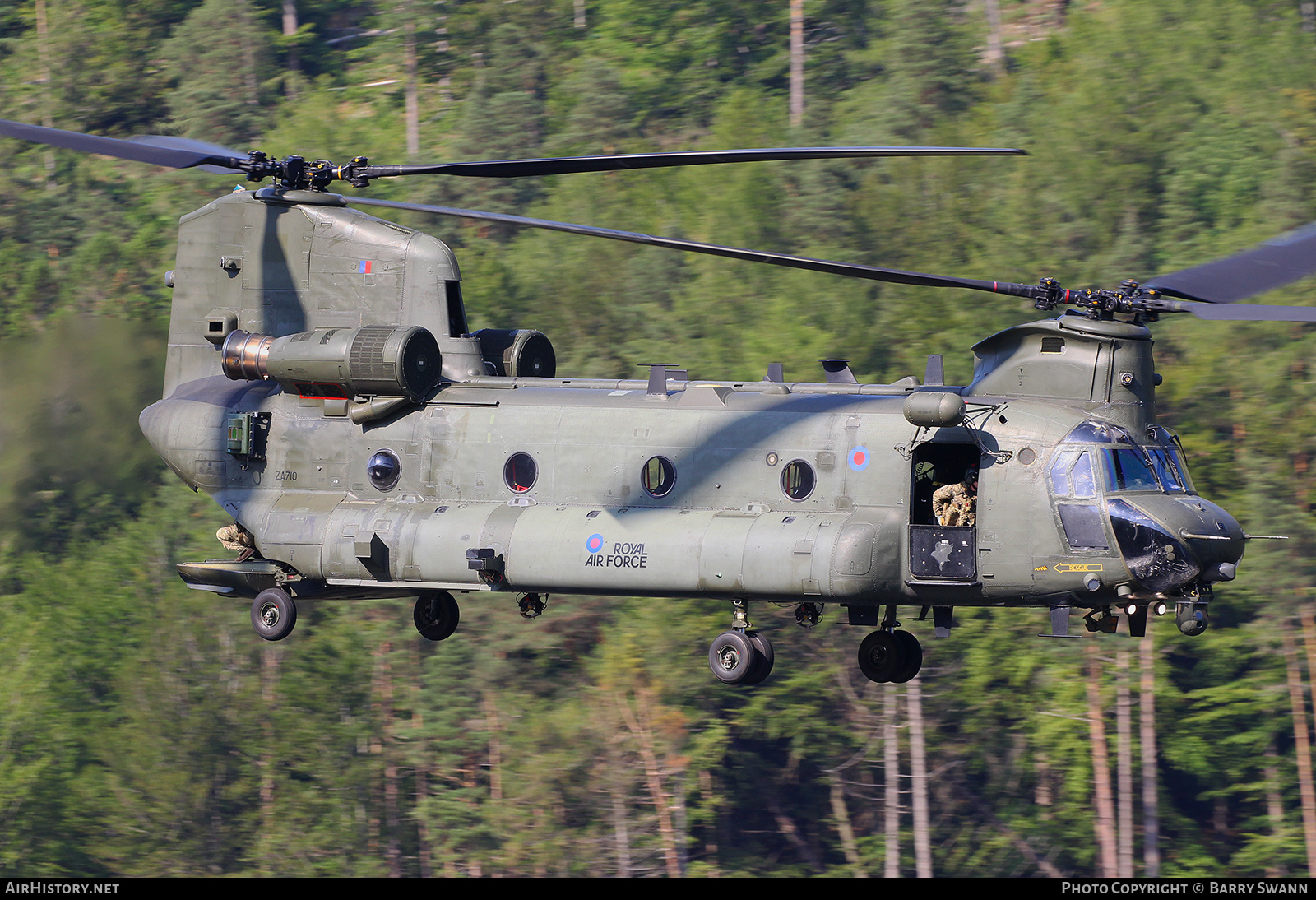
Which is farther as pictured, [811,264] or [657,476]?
[657,476]

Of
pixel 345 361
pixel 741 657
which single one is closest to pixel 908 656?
pixel 741 657

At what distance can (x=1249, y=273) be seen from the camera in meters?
16.0

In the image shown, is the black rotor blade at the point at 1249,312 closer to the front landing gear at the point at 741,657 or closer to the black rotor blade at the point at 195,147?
the front landing gear at the point at 741,657

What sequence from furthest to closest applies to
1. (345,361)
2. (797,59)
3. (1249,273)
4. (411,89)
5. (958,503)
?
(411,89) → (797,59) → (345,361) → (958,503) → (1249,273)

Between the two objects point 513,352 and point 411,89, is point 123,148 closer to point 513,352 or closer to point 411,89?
point 513,352

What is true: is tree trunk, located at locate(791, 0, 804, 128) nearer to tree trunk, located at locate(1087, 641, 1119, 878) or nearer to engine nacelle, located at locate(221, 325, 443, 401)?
tree trunk, located at locate(1087, 641, 1119, 878)

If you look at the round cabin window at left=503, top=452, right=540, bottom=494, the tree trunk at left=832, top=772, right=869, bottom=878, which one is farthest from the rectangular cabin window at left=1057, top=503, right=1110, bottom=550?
the tree trunk at left=832, top=772, right=869, bottom=878

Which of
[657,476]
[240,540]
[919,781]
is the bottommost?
[919,781]

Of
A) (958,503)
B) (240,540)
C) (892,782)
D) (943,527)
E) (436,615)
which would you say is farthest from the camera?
(892,782)

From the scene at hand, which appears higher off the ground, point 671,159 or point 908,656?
point 671,159

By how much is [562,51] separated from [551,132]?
656 centimetres

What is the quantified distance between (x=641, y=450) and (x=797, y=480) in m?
1.79

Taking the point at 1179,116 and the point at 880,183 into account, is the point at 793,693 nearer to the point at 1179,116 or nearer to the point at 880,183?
the point at 880,183

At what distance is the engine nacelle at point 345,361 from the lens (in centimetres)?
1852
